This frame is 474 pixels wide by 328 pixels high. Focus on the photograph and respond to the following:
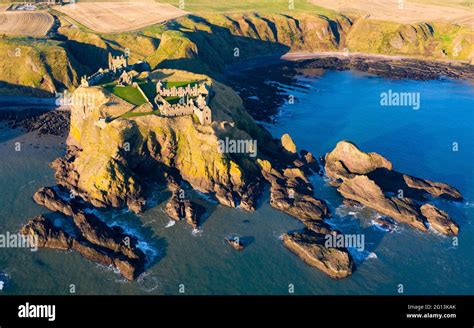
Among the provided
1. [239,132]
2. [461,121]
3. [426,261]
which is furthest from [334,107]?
[426,261]

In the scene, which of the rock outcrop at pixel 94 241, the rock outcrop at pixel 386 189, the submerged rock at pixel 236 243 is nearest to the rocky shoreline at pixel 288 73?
the rock outcrop at pixel 386 189

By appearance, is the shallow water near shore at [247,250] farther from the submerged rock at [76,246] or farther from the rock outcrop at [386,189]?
the rock outcrop at [386,189]

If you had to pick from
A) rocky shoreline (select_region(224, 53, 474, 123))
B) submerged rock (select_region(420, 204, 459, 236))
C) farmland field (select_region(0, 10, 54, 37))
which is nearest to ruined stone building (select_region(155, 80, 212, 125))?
rocky shoreline (select_region(224, 53, 474, 123))

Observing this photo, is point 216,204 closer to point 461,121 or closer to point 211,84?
point 211,84

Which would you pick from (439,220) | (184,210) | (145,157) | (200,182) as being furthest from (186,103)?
(439,220)

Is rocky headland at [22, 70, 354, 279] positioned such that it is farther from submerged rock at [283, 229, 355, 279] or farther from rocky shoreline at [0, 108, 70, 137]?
rocky shoreline at [0, 108, 70, 137]
